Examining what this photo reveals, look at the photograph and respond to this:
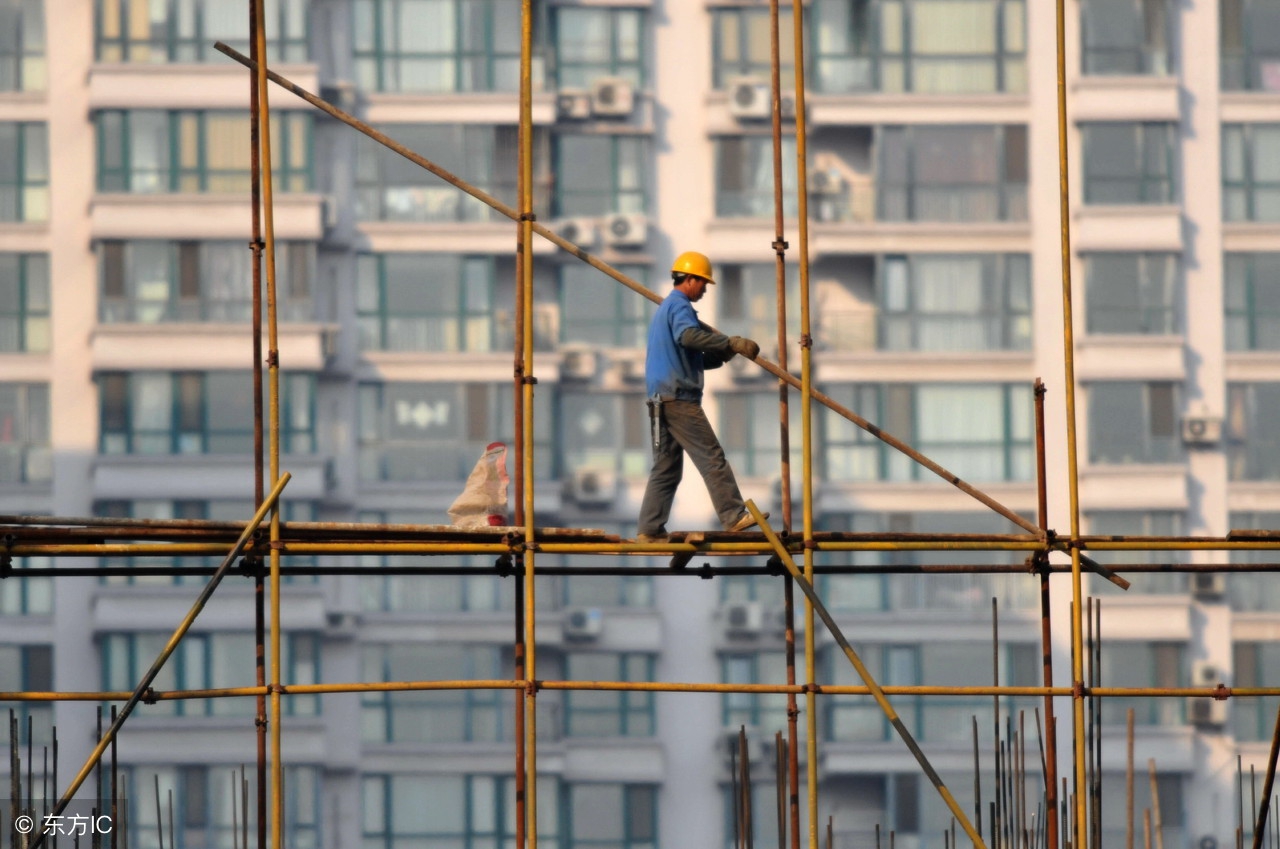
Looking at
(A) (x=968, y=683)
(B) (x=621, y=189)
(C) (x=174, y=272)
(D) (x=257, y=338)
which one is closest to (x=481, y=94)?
(B) (x=621, y=189)

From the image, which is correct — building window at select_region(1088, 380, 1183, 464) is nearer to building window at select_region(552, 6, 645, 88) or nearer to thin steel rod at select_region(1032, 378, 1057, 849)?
building window at select_region(552, 6, 645, 88)

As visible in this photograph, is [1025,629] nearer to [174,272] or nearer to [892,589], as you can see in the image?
[892,589]

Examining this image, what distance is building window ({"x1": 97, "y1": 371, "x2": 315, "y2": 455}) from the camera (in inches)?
1785

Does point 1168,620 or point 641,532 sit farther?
point 1168,620

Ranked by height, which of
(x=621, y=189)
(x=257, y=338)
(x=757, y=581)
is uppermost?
(x=621, y=189)

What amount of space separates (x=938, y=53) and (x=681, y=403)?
3524 cm

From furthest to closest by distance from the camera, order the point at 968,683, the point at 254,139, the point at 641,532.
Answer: the point at 968,683, the point at 254,139, the point at 641,532

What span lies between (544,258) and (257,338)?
31893 millimetres

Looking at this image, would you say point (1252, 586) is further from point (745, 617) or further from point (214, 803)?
point (214, 803)

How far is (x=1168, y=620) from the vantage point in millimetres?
45844

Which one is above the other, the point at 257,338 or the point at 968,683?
the point at 257,338

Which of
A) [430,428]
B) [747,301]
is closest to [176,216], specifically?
[430,428]

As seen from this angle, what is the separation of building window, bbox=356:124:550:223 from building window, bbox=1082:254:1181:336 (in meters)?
11.7

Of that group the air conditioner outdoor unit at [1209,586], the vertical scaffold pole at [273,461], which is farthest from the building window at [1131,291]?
the vertical scaffold pole at [273,461]
